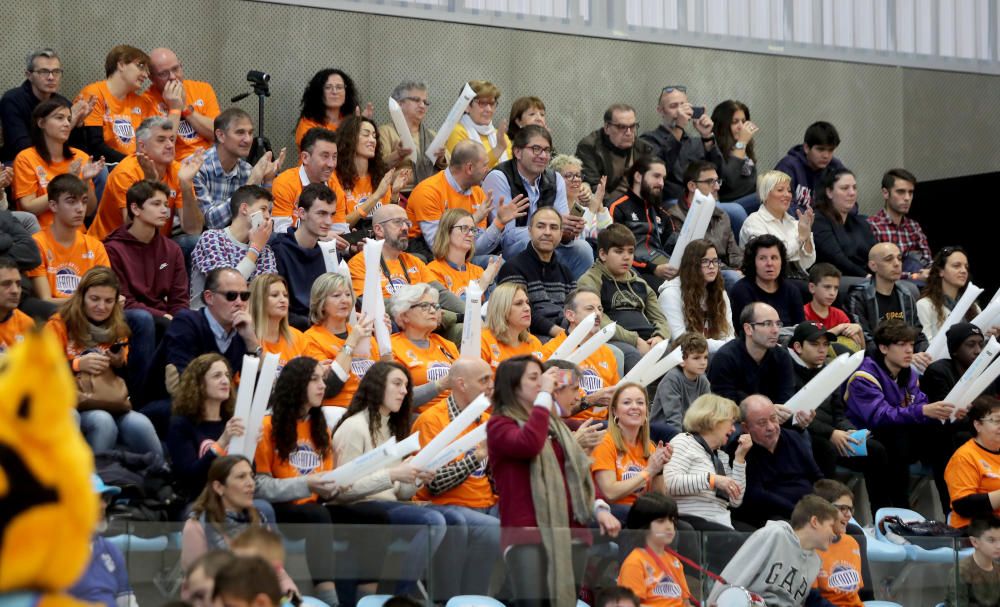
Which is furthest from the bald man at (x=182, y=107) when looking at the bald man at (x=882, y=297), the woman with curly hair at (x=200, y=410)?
the bald man at (x=882, y=297)

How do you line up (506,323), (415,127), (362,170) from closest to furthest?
1. (506,323)
2. (362,170)
3. (415,127)

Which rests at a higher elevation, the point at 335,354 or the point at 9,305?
the point at 9,305

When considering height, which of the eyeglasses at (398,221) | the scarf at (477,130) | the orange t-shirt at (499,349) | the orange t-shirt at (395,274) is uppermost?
the scarf at (477,130)

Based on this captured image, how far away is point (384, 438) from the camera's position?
655cm

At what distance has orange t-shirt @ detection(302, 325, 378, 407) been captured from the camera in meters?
7.31

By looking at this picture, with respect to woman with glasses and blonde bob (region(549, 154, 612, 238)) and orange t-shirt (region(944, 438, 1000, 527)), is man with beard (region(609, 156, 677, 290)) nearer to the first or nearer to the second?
woman with glasses and blonde bob (region(549, 154, 612, 238))

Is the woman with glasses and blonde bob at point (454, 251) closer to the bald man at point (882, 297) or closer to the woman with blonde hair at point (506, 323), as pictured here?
the woman with blonde hair at point (506, 323)

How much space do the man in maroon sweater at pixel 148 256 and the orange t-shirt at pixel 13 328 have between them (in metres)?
0.78

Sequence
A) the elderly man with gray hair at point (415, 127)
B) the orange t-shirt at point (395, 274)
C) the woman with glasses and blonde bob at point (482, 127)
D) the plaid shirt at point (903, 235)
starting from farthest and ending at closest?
the plaid shirt at point (903, 235)
the woman with glasses and blonde bob at point (482, 127)
the elderly man with gray hair at point (415, 127)
the orange t-shirt at point (395, 274)

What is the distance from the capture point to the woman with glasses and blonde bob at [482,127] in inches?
412

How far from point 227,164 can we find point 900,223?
5.45 m

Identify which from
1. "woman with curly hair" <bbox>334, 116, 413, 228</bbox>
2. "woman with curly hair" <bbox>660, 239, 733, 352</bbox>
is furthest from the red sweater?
"woman with curly hair" <bbox>334, 116, 413, 228</bbox>

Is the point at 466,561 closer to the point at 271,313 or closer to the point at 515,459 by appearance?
the point at 515,459

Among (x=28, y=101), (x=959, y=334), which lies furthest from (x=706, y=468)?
(x=28, y=101)
